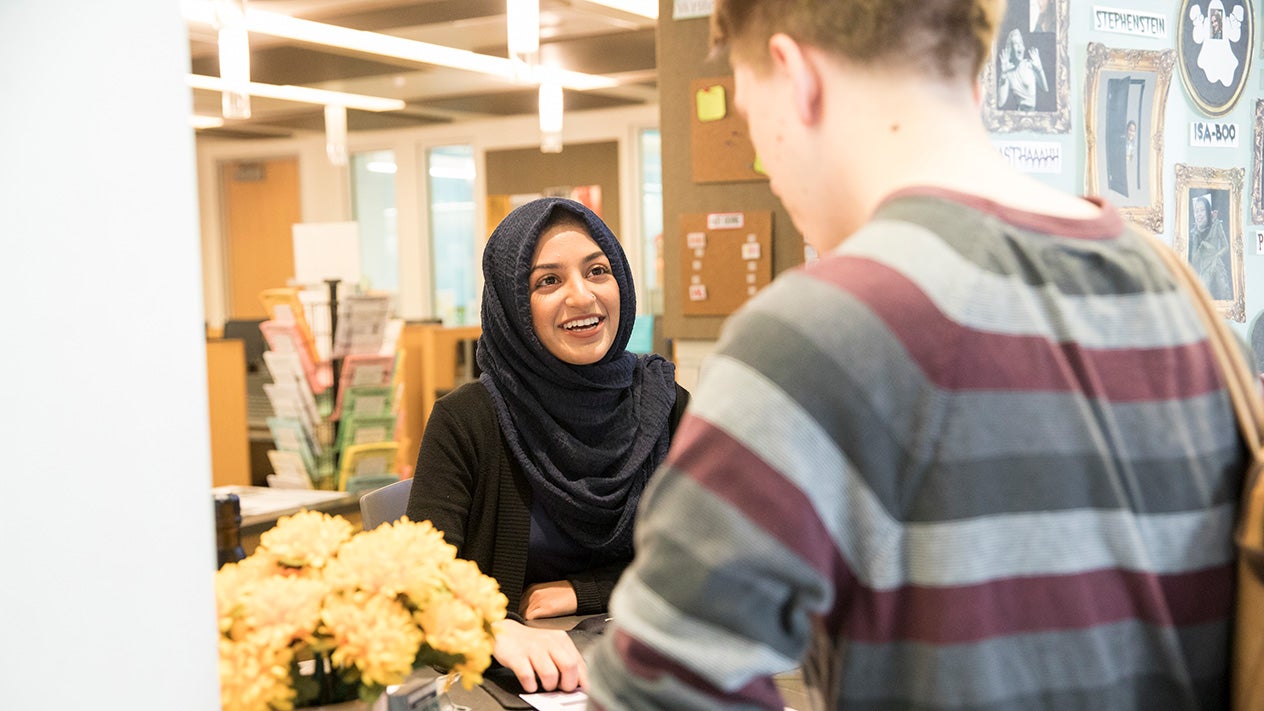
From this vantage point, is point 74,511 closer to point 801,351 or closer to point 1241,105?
point 801,351

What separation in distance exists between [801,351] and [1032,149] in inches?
93.9

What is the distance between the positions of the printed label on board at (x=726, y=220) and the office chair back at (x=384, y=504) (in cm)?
199

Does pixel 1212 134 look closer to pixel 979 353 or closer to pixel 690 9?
pixel 690 9

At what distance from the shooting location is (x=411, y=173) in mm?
12422

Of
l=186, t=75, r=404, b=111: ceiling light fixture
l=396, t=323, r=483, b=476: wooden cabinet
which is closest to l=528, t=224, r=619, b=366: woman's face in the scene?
l=396, t=323, r=483, b=476: wooden cabinet

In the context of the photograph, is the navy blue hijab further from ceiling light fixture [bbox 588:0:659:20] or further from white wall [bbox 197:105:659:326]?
white wall [bbox 197:105:659:326]

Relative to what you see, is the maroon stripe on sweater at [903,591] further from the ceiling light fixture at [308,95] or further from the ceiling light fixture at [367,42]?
the ceiling light fixture at [308,95]

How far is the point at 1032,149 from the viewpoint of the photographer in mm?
2883

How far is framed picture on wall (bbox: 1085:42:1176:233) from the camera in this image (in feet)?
9.75

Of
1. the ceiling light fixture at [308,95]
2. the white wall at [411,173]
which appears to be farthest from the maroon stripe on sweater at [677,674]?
the white wall at [411,173]

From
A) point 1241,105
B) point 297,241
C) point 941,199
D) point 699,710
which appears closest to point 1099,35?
point 1241,105

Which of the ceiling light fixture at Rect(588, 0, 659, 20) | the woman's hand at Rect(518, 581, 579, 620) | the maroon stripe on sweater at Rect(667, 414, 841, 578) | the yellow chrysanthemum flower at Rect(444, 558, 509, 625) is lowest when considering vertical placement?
the woman's hand at Rect(518, 581, 579, 620)

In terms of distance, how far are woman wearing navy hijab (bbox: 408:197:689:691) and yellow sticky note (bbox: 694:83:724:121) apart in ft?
6.13

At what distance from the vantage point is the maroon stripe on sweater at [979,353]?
0.75 metres
